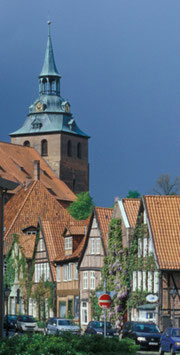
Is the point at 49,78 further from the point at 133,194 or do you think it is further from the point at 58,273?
the point at 58,273

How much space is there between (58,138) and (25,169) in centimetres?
1553

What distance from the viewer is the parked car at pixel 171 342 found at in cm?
4162

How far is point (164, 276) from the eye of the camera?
61156 millimetres

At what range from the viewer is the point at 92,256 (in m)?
73.2

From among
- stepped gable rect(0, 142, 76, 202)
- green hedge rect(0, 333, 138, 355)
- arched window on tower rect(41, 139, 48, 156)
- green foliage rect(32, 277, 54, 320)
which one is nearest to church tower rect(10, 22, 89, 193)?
arched window on tower rect(41, 139, 48, 156)

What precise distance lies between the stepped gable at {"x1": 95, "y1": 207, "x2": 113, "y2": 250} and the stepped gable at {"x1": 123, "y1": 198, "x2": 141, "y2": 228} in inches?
150

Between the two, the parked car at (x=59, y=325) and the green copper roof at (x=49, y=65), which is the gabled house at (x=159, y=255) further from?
the green copper roof at (x=49, y=65)

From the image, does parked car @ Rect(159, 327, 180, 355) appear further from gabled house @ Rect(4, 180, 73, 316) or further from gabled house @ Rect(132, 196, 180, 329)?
gabled house @ Rect(4, 180, 73, 316)

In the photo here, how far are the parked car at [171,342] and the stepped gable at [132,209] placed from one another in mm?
23426

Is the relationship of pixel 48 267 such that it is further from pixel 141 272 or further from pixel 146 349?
pixel 146 349

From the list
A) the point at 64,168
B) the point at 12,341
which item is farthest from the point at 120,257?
the point at 64,168

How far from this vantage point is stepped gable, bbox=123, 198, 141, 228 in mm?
67188

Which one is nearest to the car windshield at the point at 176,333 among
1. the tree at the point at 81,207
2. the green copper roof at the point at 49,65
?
the tree at the point at 81,207

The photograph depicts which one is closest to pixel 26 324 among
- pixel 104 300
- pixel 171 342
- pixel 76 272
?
pixel 76 272
